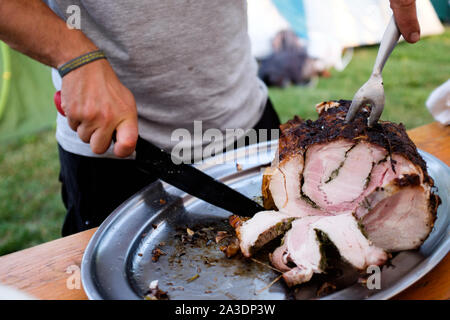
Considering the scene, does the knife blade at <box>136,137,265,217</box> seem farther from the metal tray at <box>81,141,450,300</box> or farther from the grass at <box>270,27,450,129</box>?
the grass at <box>270,27,450,129</box>

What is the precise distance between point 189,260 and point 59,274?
427 mm

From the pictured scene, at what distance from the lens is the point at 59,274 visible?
149cm

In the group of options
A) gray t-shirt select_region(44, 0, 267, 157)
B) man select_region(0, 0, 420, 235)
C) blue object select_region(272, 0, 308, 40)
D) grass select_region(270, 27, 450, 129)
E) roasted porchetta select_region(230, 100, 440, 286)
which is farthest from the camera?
blue object select_region(272, 0, 308, 40)

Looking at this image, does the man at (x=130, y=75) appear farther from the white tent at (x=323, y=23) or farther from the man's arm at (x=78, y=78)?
the white tent at (x=323, y=23)

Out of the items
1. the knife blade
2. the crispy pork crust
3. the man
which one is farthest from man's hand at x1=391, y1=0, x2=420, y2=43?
the knife blade

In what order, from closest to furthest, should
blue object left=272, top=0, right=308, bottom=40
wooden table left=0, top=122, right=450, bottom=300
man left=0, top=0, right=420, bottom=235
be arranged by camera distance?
wooden table left=0, top=122, right=450, bottom=300
man left=0, top=0, right=420, bottom=235
blue object left=272, top=0, right=308, bottom=40

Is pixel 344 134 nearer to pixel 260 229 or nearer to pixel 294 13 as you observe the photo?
pixel 260 229

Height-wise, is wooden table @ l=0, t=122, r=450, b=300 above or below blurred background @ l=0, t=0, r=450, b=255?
above

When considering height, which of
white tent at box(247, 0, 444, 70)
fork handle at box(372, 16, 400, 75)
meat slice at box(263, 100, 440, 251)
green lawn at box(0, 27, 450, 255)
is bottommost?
green lawn at box(0, 27, 450, 255)

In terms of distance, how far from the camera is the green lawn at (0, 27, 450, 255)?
4164 mm

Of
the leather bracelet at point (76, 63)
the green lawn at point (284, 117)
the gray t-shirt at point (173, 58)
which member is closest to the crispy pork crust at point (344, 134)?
the gray t-shirt at point (173, 58)

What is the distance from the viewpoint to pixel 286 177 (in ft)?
5.43

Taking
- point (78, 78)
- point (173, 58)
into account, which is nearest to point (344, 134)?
point (173, 58)

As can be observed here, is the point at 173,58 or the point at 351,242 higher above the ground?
the point at 173,58
